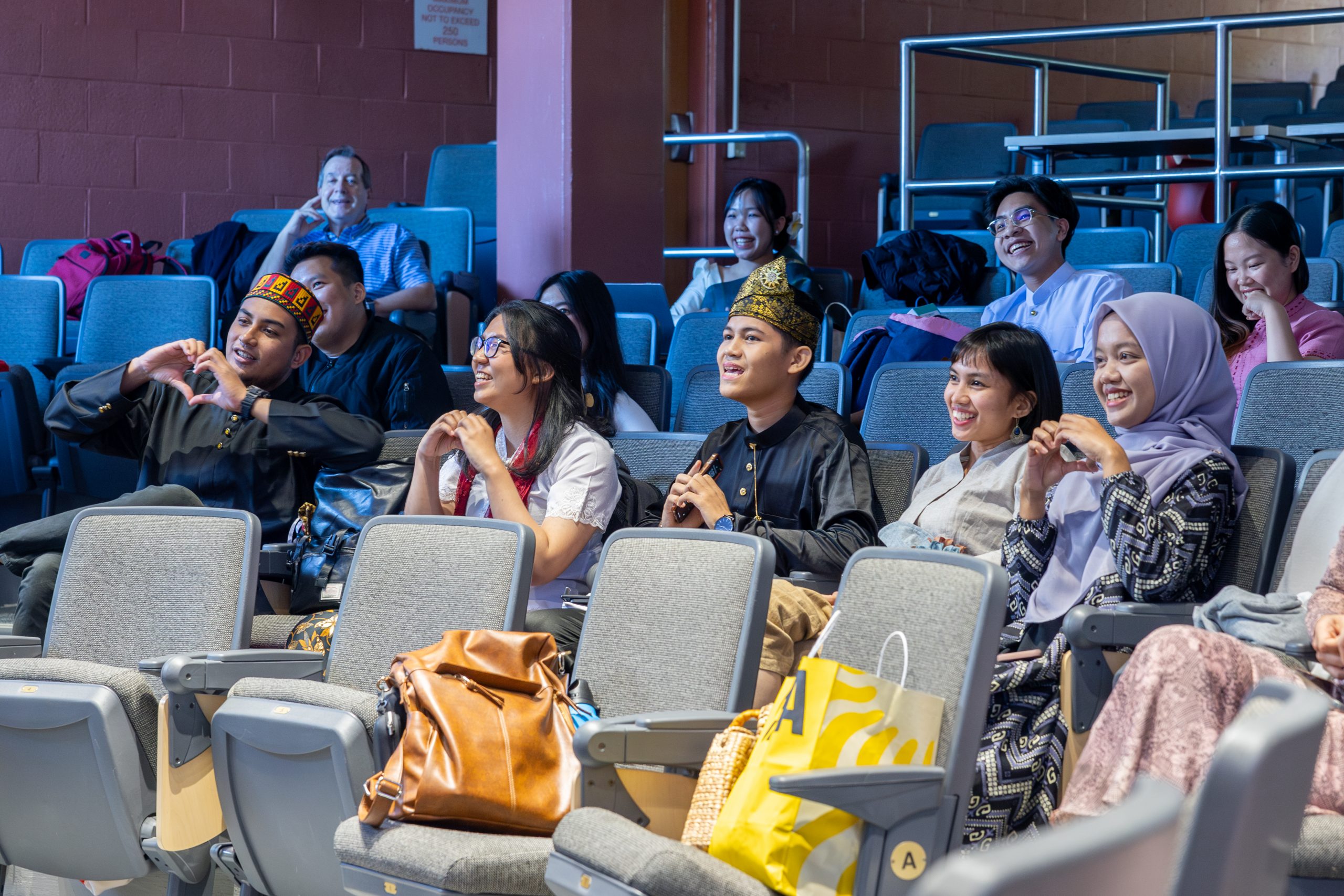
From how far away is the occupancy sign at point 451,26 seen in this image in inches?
264

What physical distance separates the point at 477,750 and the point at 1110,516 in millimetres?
966

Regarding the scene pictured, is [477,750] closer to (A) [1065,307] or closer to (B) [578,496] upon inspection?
(B) [578,496]

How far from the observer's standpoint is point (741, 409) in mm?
3363

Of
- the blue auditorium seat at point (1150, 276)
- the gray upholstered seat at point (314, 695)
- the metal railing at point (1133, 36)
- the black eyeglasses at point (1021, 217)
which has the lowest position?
the gray upholstered seat at point (314, 695)

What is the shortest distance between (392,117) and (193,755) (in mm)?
5004

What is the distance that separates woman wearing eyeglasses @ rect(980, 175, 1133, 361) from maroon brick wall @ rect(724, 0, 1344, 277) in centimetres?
320

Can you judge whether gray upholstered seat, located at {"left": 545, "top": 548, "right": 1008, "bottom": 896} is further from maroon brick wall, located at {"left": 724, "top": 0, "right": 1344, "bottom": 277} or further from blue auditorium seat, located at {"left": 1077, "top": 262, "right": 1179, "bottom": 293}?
maroon brick wall, located at {"left": 724, "top": 0, "right": 1344, "bottom": 277}

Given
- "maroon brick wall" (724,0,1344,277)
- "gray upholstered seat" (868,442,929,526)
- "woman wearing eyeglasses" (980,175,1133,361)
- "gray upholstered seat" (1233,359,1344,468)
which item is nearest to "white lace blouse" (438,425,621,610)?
"gray upholstered seat" (868,442,929,526)

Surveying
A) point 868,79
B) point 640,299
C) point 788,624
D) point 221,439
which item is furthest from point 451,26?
point 788,624

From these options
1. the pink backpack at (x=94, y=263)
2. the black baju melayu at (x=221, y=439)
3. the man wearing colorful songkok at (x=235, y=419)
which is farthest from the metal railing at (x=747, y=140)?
the black baju melayu at (x=221, y=439)

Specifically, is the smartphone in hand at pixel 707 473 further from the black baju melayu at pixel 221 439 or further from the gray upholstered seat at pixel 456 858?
the gray upholstered seat at pixel 456 858

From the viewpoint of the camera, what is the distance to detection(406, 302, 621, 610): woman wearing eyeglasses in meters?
2.56

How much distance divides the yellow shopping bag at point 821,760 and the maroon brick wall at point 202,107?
5379 millimetres

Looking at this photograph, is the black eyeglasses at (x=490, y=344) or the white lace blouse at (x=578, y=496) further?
the black eyeglasses at (x=490, y=344)
